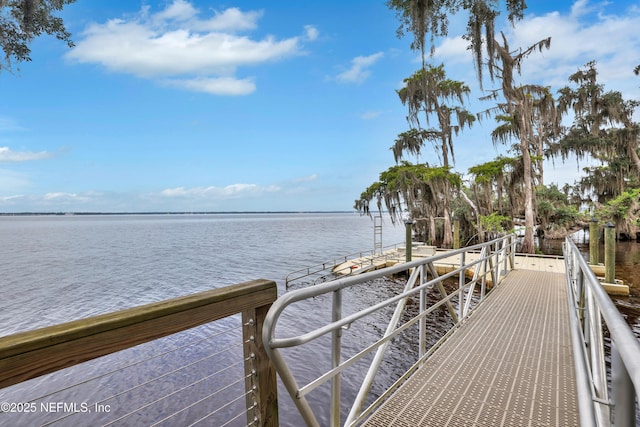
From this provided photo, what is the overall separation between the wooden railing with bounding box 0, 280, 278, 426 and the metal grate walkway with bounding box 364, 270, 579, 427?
1.14 meters

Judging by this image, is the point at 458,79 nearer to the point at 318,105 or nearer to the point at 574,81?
the point at 574,81

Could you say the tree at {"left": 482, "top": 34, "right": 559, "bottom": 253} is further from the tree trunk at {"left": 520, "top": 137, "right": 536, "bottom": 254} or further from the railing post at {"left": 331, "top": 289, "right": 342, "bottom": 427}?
the railing post at {"left": 331, "top": 289, "right": 342, "bottom": 427}

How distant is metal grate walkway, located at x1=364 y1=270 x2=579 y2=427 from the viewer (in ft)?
7.57

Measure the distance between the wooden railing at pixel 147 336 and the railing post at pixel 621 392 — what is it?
3.85 ft

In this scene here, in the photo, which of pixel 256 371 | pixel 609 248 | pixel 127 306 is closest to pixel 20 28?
pixel 256 371

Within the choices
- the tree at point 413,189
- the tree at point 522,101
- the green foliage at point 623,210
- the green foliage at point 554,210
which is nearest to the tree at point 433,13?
the tree at point 522,101

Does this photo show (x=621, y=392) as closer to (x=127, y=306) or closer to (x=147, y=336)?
(x=147, y=336)

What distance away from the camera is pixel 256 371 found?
4.80ft

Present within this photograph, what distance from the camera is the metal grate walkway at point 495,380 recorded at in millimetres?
2307

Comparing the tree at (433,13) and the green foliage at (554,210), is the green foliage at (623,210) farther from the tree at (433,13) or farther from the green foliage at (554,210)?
the tree at (433,13)

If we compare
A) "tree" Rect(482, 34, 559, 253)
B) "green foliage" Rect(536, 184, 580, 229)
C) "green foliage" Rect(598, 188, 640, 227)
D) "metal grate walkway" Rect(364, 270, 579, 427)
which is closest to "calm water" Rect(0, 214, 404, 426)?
"metal grate walkway" Rect(364, 270, 579, 427)

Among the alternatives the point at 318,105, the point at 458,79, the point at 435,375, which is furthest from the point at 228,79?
the point at 435,375

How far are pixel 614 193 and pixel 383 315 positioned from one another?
2243 cm

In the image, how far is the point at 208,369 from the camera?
26.1 feet
